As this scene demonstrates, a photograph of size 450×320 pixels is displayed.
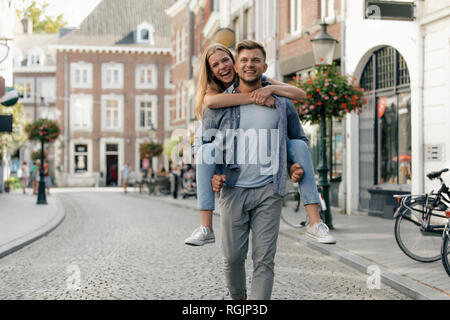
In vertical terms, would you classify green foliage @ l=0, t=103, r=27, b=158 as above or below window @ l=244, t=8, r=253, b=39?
below

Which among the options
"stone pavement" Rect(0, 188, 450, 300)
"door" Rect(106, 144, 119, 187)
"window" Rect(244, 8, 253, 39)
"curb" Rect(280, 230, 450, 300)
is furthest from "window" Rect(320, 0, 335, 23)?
"door" Rect(106, 144, 119, 187)

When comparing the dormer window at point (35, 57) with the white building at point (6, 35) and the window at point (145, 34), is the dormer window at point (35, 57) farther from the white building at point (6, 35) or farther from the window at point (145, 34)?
the white building at point (6, 35)

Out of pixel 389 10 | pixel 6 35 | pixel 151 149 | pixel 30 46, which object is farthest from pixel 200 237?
pixel 30 46

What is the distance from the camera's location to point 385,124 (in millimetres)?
14031

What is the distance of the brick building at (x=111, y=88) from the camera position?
1849 inches

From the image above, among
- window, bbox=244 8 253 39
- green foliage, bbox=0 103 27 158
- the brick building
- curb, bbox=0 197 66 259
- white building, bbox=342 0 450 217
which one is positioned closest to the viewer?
curb, bbox=0 197 66 259

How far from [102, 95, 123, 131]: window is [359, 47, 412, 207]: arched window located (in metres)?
35.1

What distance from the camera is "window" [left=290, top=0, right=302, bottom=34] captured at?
59.4 feet

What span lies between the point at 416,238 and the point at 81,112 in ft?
140

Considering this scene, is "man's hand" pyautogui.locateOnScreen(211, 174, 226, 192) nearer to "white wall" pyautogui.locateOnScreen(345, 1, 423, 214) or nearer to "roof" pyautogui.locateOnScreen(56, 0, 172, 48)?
"white wall" pyautogui.locateOnScreen(345, 1, 423, 214)

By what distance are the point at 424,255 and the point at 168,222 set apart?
7.35 m

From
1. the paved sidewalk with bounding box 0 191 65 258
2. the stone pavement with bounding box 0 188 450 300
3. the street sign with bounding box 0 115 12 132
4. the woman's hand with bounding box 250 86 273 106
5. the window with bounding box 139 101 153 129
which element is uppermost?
the window with bounding box 139 101 153 129

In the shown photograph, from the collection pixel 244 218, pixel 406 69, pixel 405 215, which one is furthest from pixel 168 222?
pixel 244 218
